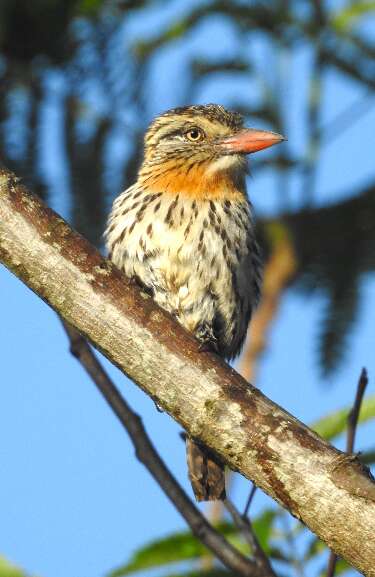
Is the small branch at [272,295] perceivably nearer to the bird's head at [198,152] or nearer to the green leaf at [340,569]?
the green leaf at [340,569]

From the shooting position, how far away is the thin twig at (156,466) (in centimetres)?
286

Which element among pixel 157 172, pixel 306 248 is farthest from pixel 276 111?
pixel 157 172

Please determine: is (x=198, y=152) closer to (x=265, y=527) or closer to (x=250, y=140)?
(x=250, y=140)

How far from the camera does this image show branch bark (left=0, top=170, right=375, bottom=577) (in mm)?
2486

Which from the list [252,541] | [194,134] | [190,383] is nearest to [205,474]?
[252,541]

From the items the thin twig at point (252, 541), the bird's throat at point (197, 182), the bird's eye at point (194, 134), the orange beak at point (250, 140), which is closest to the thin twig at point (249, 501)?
the thin twig at point (252, 541)

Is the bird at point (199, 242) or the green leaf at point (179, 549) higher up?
the bird at point (199, 242)

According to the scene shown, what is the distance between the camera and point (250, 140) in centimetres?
458

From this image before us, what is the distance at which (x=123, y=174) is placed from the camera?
3832 millimetres

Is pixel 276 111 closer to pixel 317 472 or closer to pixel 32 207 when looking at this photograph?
pixel 32 207

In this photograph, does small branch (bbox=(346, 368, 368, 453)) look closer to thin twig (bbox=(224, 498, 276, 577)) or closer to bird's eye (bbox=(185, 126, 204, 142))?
thin twig (bbox=(224, 498, 276, 577))

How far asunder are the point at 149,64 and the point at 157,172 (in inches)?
36.9

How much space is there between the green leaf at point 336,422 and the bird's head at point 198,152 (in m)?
1.50

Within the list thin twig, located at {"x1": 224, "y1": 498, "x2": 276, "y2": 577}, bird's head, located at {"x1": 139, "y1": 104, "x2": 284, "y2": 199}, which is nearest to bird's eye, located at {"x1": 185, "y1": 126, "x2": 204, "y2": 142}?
bird's head, located at {"x1": 139, "y1": 104, "x2": 284, "y2": 199}
